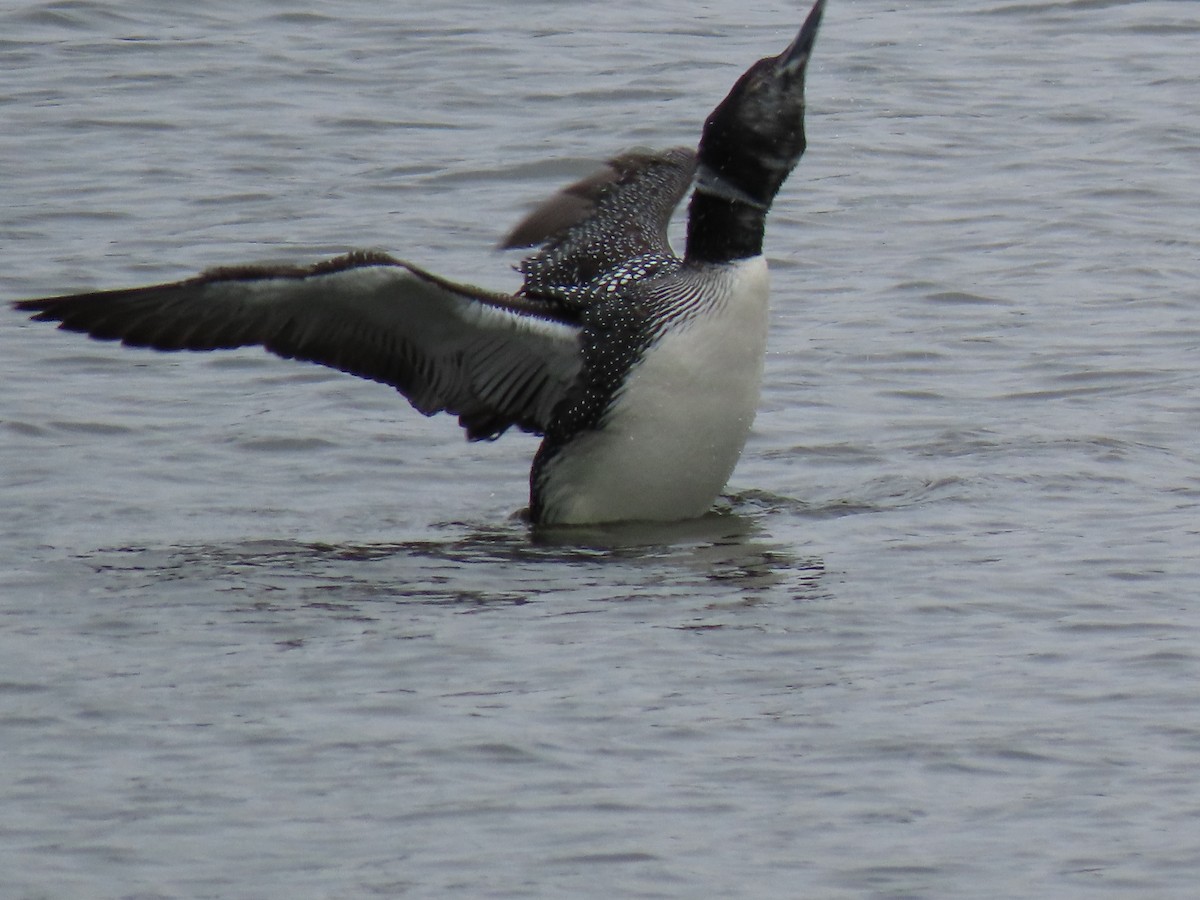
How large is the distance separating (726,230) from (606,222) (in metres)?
0.98

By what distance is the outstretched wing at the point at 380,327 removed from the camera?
6496 mm

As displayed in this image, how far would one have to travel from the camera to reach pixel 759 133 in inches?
279

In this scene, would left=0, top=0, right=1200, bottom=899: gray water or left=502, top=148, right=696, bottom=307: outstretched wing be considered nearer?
left=0, top=0, right=1200, bottom=899: gray water

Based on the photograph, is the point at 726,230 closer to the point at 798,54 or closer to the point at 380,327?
the point at 798,54

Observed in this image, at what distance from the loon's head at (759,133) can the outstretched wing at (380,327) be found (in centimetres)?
63

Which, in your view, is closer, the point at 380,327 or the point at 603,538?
the point at 380,327

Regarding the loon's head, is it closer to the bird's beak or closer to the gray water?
the bird's beak

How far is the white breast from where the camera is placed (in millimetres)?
6895

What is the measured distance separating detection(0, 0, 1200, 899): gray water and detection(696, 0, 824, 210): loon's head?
0.98 m

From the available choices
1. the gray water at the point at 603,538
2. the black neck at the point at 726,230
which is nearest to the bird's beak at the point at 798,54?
the black neck at the point at 726,230

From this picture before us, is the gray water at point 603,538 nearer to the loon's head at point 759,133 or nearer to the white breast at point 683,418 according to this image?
the white breast at point 683,418

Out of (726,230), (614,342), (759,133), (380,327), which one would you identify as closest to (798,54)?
(759,133)

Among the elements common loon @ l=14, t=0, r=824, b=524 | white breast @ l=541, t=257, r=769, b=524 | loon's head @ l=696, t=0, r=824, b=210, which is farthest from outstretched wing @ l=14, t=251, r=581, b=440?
loon's head @ l=696, t=0, r=824, b=210

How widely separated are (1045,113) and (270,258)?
14.6ft
